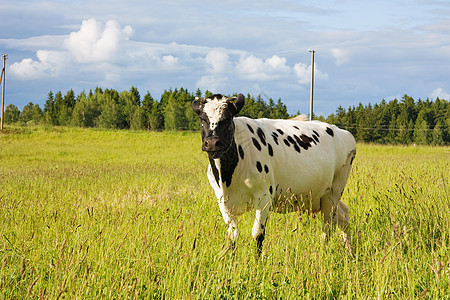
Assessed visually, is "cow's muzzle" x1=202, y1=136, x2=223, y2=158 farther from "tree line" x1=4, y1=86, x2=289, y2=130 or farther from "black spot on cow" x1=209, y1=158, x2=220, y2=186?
"tree line" x1=4, y1=86, x2=289, y2=130

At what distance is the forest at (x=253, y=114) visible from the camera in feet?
276

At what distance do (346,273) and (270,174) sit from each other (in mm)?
1829

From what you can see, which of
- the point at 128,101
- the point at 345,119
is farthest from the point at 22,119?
the point at 345,119

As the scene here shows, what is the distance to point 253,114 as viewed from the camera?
7631cm

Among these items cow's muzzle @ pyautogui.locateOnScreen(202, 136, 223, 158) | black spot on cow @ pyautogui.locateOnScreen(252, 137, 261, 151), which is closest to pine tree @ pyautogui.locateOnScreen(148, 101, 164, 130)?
black spot on cow @ pyautogui.locateOnScreen(252, 137, 261, 151)

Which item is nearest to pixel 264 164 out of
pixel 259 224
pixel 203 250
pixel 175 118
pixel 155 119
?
pixel 259 224

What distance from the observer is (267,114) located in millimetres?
81062

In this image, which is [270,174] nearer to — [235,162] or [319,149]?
[235,162]

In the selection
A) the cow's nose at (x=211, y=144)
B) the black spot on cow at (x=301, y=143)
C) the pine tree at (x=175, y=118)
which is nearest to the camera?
the cow's nose at (x=211, y=144)

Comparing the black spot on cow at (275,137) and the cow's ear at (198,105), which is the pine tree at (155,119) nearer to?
the black spot on cow at (275,137)

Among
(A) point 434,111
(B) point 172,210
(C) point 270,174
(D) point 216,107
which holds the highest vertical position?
(A) point 434,111

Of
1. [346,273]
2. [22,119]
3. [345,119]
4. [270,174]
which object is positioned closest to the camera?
[346,273]

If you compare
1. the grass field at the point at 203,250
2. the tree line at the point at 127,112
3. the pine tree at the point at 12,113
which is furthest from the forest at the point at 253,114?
the grass field at the point at 203,250

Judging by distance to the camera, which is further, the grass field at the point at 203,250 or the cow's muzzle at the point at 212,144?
the cow's muzzle at the point at 212,144
